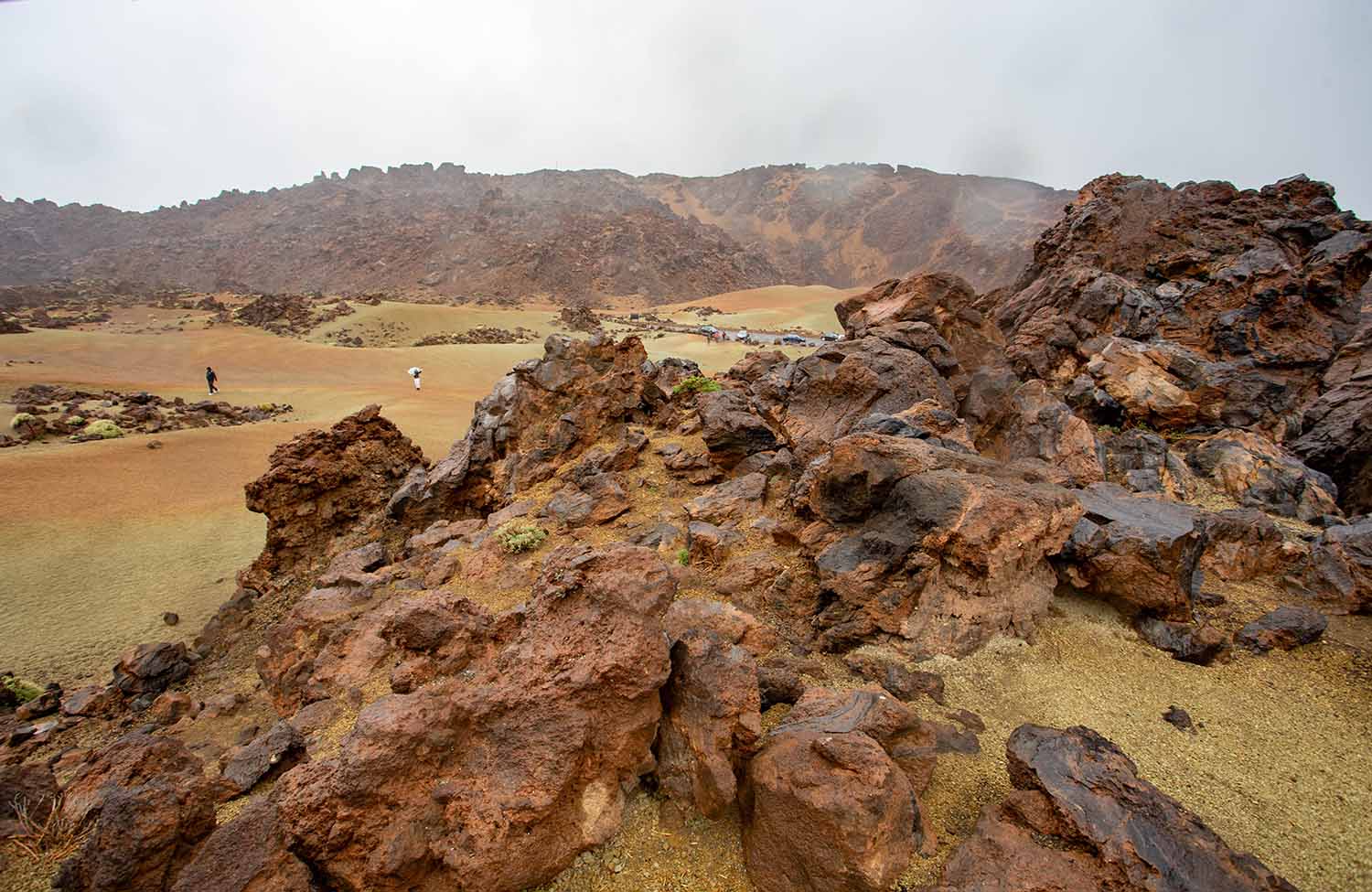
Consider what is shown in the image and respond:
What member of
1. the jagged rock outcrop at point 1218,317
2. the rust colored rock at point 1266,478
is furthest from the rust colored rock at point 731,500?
the jagged rock outcrop at point 1218,317

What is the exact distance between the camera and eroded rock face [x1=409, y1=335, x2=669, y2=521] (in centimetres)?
934

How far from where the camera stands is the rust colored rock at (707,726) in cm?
329

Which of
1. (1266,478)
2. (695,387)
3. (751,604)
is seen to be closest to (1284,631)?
(1266,478)

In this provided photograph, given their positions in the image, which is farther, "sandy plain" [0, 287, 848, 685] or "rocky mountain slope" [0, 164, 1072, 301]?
"rocky mountain slope" [0, 164, 1072, 301]

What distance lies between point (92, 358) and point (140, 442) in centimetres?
2167

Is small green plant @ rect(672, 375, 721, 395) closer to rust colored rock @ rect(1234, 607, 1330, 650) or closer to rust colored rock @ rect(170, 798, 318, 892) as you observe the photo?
rust colored rock @ rect(1234, 607, 1330, 650)

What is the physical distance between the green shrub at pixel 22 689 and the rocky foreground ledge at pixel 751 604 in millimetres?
409

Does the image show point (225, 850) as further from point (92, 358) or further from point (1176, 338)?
point (92, 358)

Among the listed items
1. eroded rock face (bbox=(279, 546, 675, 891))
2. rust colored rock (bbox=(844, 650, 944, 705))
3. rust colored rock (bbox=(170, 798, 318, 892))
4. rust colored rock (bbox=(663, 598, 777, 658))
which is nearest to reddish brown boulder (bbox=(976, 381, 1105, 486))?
rust colored rock (bbox=(844, 650, 944, 705))

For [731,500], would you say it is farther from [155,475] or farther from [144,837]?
[155,475]

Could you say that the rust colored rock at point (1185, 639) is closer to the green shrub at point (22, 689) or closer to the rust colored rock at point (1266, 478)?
the rust colored rock at point (1266, 478)

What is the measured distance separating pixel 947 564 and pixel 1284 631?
2845mm

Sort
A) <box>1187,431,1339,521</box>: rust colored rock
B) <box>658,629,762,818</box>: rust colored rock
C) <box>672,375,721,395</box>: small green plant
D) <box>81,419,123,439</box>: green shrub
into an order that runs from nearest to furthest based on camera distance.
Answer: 1. <box>658,629,762,818</box>: rust colored rock
2. <box>1187,431,1339,521</box>: rust colored rock
3. <box>672,375,721,395</box>: small green plant
4. <box>81,419,123,439</box>: green shrub

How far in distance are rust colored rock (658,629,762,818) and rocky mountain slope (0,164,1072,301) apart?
62078 millimetres
